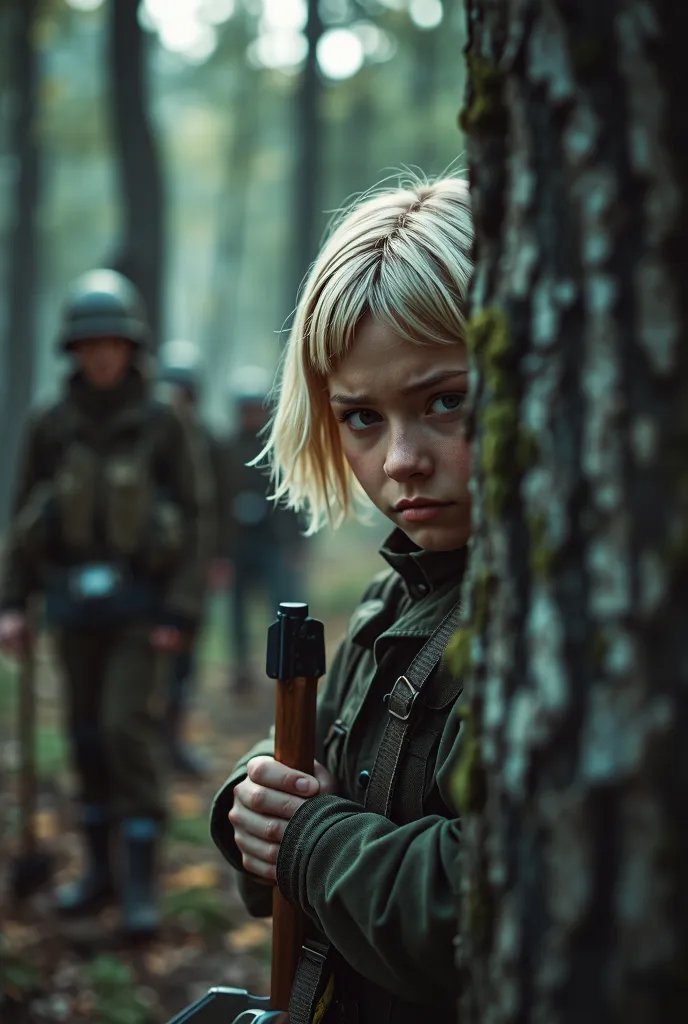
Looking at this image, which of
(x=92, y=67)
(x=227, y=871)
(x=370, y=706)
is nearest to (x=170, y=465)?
(x=227, y=871)

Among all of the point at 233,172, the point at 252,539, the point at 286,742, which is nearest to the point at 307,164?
the point at 252,539

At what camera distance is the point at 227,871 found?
5516 millimetres

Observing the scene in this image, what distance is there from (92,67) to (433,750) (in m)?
30.7

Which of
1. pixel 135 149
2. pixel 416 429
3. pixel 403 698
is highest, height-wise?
pixel 135 149

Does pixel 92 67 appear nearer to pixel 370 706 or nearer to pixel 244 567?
pixel 244 567

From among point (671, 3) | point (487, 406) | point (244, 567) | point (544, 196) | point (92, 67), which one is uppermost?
point (92, 67)

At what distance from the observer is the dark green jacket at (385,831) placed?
4.52 ft

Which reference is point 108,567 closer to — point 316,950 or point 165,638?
point 165,638

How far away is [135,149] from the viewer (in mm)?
10859

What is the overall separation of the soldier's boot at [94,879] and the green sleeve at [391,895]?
3.73m

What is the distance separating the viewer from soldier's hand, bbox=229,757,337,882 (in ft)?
5.57

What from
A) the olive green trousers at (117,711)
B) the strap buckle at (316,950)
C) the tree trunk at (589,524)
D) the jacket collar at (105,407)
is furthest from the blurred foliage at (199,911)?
the tree trunk at (589,524)

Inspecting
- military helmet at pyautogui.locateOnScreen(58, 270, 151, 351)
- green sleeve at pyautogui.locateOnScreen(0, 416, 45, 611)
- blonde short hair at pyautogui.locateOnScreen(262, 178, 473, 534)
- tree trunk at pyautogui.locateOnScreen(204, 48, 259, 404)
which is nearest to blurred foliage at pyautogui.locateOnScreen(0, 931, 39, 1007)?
green sleeve at pyautogui.locateOnScreen(0, 416, 45, 611)

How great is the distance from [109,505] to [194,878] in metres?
2.02
